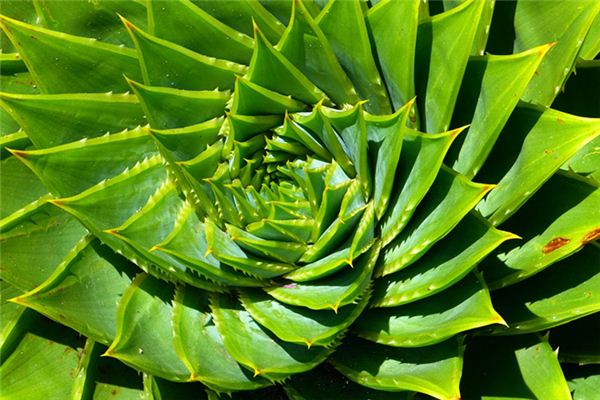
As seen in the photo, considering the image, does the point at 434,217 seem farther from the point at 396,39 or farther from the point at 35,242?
the point at 35,242

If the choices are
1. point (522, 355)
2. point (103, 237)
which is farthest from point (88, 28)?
point (522, 355)

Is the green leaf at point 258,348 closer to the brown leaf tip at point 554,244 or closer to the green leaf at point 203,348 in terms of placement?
the green leaf at point 203,348

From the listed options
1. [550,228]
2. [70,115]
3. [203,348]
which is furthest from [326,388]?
[70,115]

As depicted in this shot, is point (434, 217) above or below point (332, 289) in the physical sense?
above

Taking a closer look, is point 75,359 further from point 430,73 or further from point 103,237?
point 430,73

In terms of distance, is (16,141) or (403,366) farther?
(16,141)

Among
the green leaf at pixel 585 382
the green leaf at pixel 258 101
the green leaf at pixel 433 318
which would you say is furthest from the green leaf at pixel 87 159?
the green leaf at pixel 585 382
